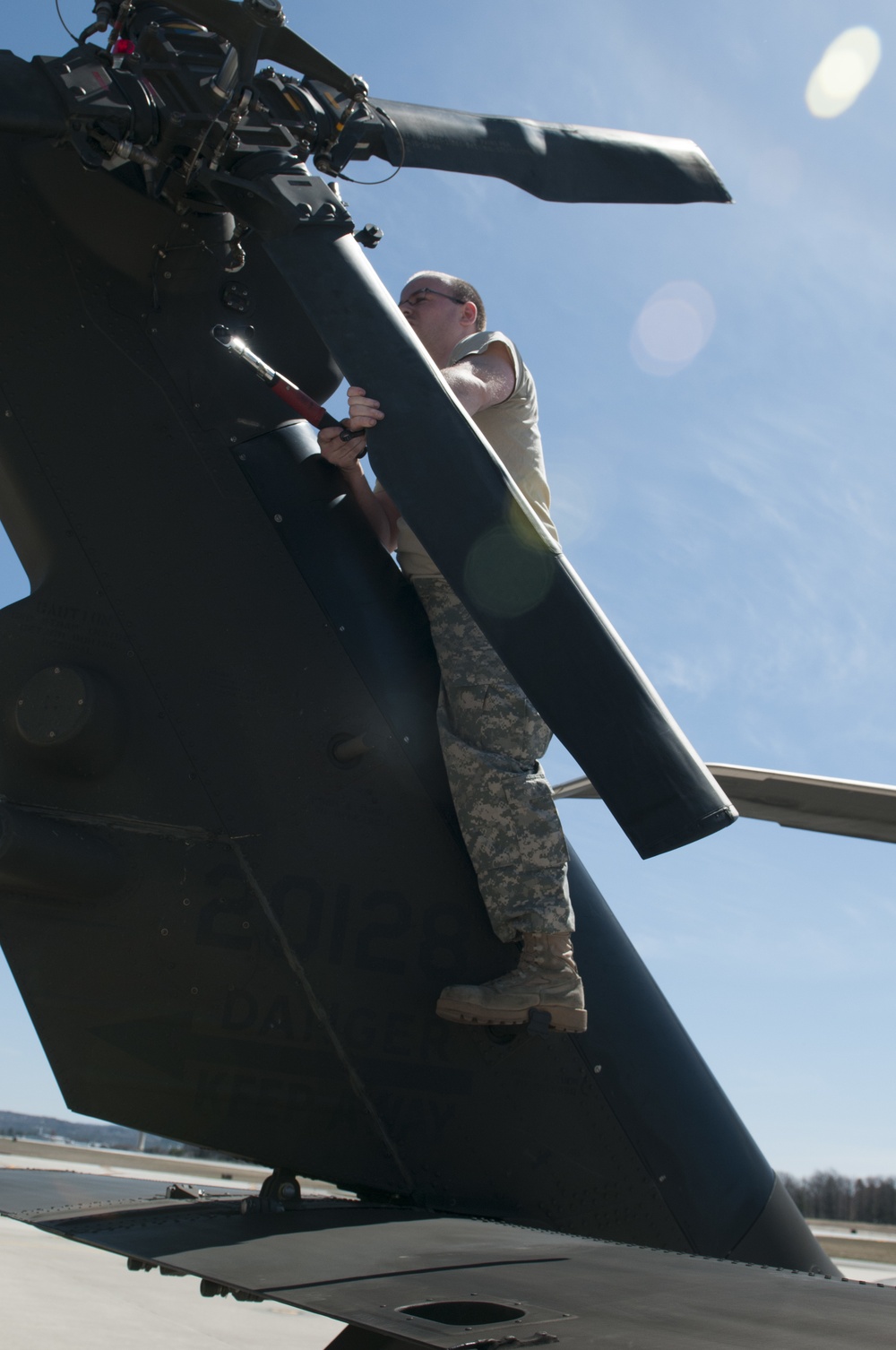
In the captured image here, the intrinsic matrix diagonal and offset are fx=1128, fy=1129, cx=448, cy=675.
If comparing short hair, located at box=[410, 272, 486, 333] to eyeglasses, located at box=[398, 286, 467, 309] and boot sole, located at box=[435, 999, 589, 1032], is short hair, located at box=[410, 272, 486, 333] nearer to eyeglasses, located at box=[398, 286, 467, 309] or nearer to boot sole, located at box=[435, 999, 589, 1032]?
eyeglasses, located at box=[398, 286, 467, 309]

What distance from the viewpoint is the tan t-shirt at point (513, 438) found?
3244 mm

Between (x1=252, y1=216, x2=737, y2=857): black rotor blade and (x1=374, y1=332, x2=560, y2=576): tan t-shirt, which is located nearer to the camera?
Result: (x1=252, y1=216, x2=737, y2=857): black rotor blade

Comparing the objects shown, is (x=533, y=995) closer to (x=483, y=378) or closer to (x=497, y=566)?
(x=497, y=566)

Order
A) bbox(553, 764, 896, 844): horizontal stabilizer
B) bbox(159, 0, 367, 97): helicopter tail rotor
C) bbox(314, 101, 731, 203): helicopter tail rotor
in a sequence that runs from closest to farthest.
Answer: bbox(159, 0, 367, 97): helicopter tail rotor
bbox(314, 101, 731, 203): helicopter tail rotor
bbox(553, 764, 896, 844): horizontal stabilizer

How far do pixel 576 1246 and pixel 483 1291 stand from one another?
1.56 feet

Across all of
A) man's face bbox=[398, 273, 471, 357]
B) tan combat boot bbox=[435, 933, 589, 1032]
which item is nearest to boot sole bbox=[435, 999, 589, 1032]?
tan combat boot bbox=[435, 933, 589, 1032]

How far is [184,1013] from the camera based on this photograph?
2.83m

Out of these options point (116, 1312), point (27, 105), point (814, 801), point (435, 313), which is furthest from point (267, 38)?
point (116, 1312)

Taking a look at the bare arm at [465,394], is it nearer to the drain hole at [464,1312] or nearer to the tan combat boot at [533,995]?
the tan combat boot at [533,995]

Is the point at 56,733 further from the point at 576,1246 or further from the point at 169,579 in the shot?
the point at 576,1246

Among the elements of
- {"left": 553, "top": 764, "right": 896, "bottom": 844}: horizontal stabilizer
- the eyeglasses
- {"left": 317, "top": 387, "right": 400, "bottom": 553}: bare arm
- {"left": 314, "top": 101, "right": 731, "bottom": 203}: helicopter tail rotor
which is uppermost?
Answer: {"left": 314, "top": 101, "right": 731, "bottom": 203}: helicopter tail rotor

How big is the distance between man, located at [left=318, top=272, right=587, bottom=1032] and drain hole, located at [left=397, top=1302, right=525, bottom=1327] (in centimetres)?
113

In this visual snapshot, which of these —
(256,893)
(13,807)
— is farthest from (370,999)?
(13,807)

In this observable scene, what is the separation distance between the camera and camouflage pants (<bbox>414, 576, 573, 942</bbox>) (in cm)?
292
